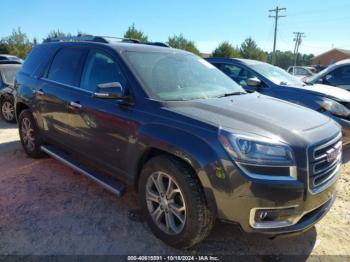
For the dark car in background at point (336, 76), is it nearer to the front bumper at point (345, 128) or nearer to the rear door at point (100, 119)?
the front bumper at point (345, 128)

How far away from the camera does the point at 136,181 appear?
341 cm

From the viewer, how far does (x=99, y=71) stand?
3.89 metres

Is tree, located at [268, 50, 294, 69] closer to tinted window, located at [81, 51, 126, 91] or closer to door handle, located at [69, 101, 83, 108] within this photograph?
tinted window, located at [81, 51, 126, 91]

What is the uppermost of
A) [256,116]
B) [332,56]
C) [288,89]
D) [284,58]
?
[256,116]

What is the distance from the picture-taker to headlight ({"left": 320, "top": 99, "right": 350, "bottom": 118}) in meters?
5.74

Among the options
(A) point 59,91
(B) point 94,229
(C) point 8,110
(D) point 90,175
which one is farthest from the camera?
(C) point 8,110

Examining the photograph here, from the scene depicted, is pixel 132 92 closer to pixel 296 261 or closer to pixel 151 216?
pixel 151 216

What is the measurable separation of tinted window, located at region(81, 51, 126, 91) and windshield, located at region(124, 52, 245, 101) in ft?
0.64


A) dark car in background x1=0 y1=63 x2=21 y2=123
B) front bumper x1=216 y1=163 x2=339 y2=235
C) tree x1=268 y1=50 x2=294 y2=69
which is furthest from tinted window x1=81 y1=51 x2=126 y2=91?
tree x1=268 y1=50 x2=294 y2=69

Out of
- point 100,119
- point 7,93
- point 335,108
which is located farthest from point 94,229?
point 7,93

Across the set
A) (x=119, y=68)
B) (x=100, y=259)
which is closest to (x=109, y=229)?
(x=100, y=259)

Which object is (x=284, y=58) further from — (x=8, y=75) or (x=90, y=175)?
(x=90, y=175)

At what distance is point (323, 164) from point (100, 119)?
224cm

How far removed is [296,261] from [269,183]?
3.13ft
